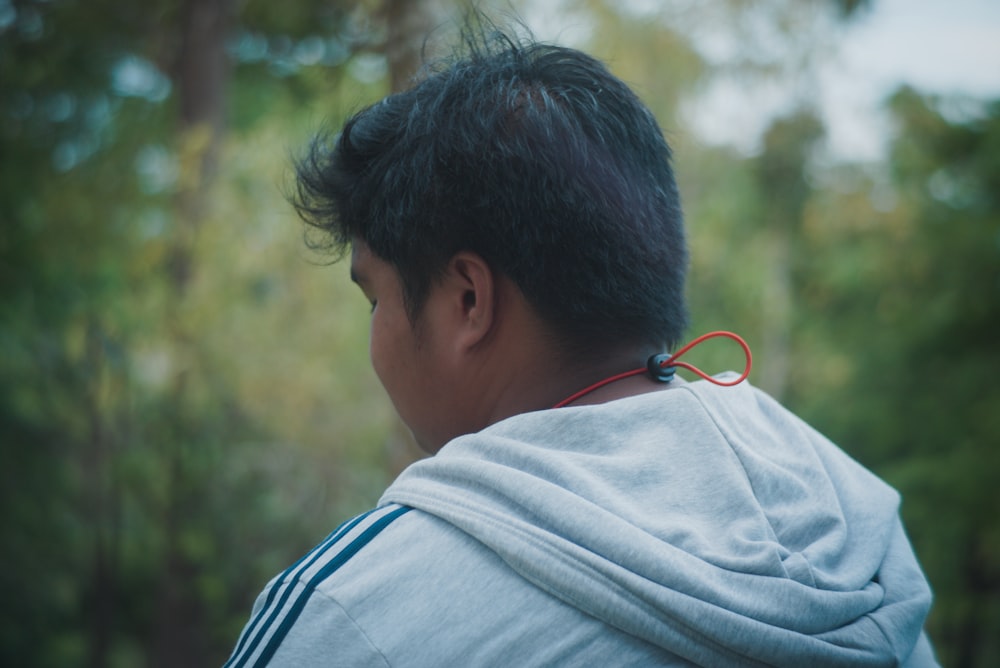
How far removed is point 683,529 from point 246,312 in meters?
4.13

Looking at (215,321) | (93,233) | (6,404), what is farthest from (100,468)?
(215,321)

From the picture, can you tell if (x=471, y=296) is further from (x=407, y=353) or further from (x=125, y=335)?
(x=125, y=335)

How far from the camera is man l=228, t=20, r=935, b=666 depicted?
2.81 ft

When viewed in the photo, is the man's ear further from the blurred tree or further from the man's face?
the blurred tree

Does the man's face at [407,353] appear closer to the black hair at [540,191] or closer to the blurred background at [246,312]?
the black hair at [540,191]

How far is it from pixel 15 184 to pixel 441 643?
6.31 m

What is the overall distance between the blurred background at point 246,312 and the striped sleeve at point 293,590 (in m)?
2.32

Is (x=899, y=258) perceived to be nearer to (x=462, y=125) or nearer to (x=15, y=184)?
(x=462, y=125)

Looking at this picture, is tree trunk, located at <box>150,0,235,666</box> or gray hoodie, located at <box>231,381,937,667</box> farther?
tree trunk, located at <box>150,0,235,666</box>

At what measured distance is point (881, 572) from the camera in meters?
1.07

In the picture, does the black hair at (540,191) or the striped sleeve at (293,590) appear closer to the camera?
the striped sleeve at (293,590)

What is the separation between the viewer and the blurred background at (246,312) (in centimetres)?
462

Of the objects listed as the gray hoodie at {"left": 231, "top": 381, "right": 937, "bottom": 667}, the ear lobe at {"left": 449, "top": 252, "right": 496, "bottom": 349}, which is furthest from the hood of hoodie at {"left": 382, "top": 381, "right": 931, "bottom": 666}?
the ear lobe at {"left": 449, "top": 252, "right": 496, "bottom": 349}

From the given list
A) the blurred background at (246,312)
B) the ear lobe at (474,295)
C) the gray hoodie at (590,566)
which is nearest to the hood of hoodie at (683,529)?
the gray hoodie at (590,566)
